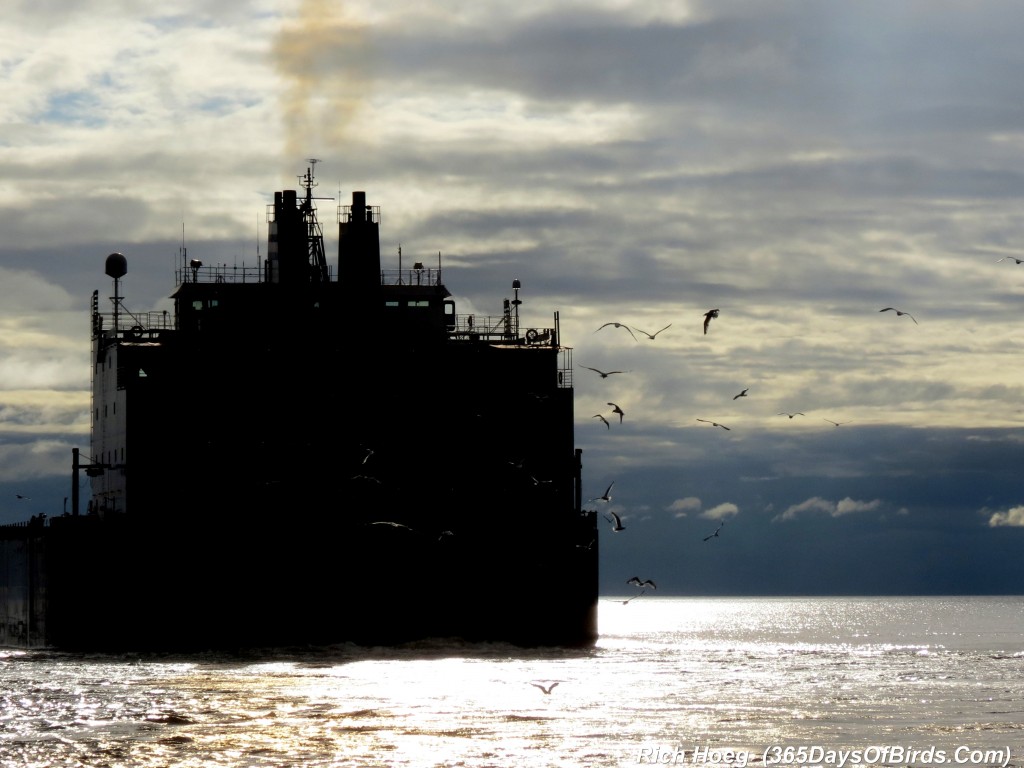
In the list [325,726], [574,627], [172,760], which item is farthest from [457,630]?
[172,760]

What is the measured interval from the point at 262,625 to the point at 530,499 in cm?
1206

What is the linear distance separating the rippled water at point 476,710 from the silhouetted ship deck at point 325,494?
1722mm

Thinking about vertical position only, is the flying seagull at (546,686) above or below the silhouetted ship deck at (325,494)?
below

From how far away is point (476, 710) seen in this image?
49.5 m

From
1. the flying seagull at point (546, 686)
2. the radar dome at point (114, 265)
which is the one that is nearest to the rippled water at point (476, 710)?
the flying seagull at point (546, 686)

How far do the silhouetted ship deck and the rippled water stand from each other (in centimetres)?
172

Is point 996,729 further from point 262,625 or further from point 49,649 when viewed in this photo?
point 49,649

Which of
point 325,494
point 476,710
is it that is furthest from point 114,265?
point 476,710

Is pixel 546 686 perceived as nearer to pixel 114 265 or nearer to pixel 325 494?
pixel 325 494

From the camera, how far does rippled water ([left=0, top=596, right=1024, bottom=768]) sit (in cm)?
4109

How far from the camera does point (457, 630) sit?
221 feet

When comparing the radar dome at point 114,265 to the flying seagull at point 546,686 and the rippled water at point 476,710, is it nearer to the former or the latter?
the rippled water at point 476,710

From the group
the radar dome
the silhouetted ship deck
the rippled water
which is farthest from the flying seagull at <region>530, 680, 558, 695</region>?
the radar dome

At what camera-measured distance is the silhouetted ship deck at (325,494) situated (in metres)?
67.5
